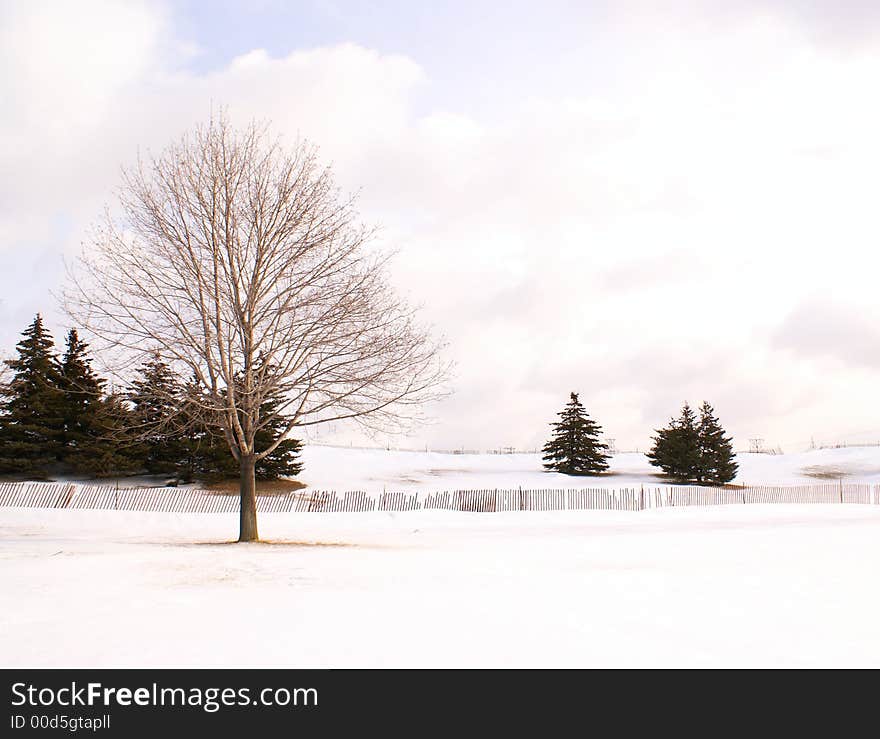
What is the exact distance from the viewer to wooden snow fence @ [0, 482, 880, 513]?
3167 cm

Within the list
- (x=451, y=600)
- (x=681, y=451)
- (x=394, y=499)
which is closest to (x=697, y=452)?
(x=681, y=451)

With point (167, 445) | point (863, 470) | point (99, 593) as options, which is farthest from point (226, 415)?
point (863, 470)

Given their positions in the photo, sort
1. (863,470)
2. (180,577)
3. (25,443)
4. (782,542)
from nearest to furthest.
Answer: (180,577), (782,542), (25,443), (863,470)

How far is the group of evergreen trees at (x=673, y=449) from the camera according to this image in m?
56.2

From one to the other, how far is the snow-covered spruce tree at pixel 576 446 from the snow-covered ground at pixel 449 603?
39197 mm

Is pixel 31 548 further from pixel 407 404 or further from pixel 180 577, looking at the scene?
pixel 407 404

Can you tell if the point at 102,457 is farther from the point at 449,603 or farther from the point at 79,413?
the point at 449,603

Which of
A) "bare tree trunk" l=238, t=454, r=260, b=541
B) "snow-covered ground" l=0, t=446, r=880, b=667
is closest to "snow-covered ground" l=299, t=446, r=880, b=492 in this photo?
"bare tree trunk" l=238, t=454, r=260, b=541

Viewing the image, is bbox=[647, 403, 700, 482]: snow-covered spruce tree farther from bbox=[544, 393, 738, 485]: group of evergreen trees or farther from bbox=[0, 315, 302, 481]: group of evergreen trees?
bbox=[0, 315, 302, 481]: group of evergreen trees

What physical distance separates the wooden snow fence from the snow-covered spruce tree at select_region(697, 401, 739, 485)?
1156 cm

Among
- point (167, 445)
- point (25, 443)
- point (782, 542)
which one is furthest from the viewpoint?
point (167, 445)

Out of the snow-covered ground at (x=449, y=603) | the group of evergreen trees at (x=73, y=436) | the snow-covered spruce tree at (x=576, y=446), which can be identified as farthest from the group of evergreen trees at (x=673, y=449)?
the snow-covered ground at (x=449, y=603)

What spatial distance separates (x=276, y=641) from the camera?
7941 millimetres
